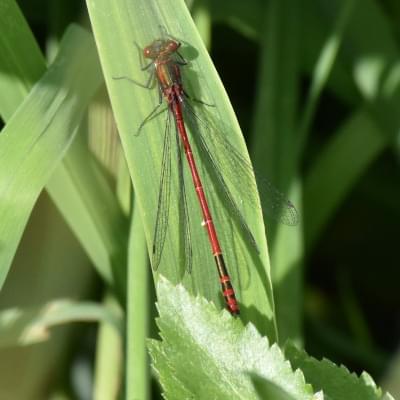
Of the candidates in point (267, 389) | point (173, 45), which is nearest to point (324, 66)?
point (173, 45)

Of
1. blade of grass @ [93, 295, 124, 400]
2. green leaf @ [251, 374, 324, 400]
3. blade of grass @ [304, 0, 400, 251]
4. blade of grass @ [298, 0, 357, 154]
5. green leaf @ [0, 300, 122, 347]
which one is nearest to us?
green leaf @ [251, 374, 324, 400]

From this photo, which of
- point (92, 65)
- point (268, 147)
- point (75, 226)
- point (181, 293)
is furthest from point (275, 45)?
point (181, 293)

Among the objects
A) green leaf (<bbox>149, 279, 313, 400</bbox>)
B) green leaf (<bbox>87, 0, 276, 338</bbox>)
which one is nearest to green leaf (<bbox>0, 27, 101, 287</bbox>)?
green leaf (<bbox>87, 0, 276, 338</bbox>)

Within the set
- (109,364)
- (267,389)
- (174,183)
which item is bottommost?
(267,389)

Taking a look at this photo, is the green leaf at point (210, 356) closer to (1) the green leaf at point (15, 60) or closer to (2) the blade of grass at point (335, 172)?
(1) the green leaf at point (15, 60)

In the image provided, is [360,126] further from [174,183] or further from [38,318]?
[38,318]

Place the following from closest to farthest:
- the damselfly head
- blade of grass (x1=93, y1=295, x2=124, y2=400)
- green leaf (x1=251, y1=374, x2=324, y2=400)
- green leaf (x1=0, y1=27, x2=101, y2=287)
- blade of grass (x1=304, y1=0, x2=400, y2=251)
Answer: green leaf (x1=251, y1=374, x2=324, y2=400) < green leaf (x1=0, y1=27, x2=101, y2=287) < the damselfly head < blade of grass (x1=93, y1=295, x2=124, y2=400) < blade of grass (x1=304, y1=0, x2=400, y2=251)

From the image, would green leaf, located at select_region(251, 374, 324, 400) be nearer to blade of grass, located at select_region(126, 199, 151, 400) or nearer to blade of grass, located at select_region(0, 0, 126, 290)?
blade of grass, located at select_region(126, 199, 151, 400)

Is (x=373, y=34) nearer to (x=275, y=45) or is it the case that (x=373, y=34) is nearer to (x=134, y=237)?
(x=275, y=45)
